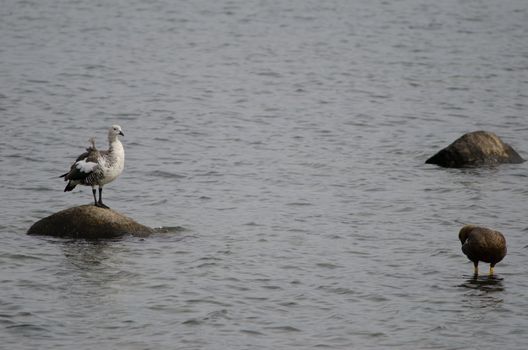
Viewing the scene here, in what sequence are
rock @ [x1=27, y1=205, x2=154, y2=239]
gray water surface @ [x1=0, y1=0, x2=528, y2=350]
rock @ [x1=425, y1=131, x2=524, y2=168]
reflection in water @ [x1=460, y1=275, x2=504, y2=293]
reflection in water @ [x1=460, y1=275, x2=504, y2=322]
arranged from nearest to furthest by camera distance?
1. gray water surface @ [x1=0, y1=0, x2=528, y2=350]
2. reflection in water @ [x1=460, y1=275, x2=504, y2=322]
3. reflection in water @ [x1=460, y1=275, x2=504, y2=293]
4. rock @ [x1=27, y1=205, x2=154, y2=239]
5. rock @ [x1=425, y1=131, x2=524, y2=168]

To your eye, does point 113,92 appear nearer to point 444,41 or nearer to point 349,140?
point 349,140

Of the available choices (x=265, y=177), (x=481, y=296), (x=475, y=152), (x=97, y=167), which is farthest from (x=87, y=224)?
(x=475, y=152)

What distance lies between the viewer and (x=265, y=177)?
24891 millimetres

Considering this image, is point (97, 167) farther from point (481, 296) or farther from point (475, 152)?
point (475, 152)

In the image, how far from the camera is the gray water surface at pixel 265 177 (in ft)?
51.3

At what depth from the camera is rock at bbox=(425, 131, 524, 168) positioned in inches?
990

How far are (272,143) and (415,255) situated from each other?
10.4 metres

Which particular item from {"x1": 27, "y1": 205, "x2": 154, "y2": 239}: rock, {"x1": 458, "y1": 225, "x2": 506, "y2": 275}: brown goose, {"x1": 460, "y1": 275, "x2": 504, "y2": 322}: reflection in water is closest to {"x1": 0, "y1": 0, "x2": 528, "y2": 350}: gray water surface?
{"x1": 460, "y1": 275, "x2": 504, "y2": 322}: reflection in water

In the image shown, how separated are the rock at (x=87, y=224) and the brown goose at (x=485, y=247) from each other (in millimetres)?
6033

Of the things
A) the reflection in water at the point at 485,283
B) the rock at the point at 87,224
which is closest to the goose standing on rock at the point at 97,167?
the rock at the point at 87,224

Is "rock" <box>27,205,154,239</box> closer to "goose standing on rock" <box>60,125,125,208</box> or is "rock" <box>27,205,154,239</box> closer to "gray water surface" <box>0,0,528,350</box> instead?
"gray water surface" <box>0,0,528,350</box>

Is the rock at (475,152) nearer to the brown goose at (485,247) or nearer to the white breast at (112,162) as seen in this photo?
the brown goose at (485,247)

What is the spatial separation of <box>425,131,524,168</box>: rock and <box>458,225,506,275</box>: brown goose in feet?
25.6

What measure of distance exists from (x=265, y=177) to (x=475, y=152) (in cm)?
510
